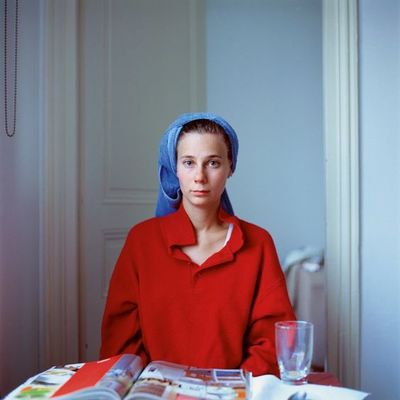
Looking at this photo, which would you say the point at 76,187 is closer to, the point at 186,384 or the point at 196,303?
the point at 196,303

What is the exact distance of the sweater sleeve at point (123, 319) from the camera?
52.8 inches

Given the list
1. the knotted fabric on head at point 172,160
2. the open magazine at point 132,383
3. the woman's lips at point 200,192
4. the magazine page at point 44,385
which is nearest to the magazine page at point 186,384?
the open magazine at point 132,383

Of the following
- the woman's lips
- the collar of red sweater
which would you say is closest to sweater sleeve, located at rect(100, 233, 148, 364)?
the collar of red sweater

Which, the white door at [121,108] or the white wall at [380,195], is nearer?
the white wall at [380,195]

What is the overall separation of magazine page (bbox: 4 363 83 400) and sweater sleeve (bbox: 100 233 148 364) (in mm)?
371

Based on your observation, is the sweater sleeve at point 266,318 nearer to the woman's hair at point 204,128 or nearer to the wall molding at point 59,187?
the woman's hair at point 204,128

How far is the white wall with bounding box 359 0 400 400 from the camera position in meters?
1.70

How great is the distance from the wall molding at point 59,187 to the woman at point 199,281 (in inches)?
16.3

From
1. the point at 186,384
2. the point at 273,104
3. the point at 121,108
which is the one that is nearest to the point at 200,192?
the point at 186,384

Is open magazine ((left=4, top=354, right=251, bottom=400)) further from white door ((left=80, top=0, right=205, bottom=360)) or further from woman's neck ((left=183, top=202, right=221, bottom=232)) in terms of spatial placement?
white door ((left=80, top=0, right=205, bottom=360))

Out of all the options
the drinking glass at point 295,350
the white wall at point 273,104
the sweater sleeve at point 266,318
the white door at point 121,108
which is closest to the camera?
the drinking glass at point 295,350

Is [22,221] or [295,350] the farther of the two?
[22,221]

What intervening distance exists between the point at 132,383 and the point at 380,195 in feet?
3.68

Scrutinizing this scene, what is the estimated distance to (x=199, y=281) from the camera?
129cm
